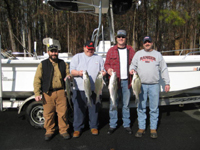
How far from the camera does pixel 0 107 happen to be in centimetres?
367

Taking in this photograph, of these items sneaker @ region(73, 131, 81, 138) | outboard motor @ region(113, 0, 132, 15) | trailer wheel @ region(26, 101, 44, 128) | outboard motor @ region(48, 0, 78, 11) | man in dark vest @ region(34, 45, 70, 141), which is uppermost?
outboard motor @ region(48, 0, 78, 11)

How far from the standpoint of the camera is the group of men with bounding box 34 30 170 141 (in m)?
3.13

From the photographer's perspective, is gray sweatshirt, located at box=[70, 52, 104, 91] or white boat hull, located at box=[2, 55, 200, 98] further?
white boat hull, located at box=[2, 55, 200, 98]

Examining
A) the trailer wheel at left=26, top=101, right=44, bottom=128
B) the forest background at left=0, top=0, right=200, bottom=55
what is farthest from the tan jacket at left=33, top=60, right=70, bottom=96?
the forest background at left=0, top=0, right=200, bottom=55

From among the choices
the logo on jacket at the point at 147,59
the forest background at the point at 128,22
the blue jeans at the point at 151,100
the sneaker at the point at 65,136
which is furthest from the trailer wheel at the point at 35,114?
the forest background at the point at 128,22

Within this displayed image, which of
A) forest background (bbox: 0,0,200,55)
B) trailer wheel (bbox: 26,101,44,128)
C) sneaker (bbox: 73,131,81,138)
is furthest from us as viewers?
forest background (bbox: 0,0,200,55)

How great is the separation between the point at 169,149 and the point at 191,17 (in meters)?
19.8

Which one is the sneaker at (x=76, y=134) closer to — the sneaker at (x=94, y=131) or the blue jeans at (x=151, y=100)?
the sneaker at (x=94, y=131)

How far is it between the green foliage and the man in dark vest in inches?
729

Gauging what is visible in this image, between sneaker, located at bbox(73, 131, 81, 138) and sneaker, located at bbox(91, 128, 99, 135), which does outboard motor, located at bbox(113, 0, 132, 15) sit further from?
sneaker, located at bbox(73, 131, 81, 138)

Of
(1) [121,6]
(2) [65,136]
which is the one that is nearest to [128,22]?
(1) [121,6]

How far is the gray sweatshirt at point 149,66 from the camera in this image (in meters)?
3.15

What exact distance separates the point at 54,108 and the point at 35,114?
33.5 inches

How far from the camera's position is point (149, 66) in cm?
315
